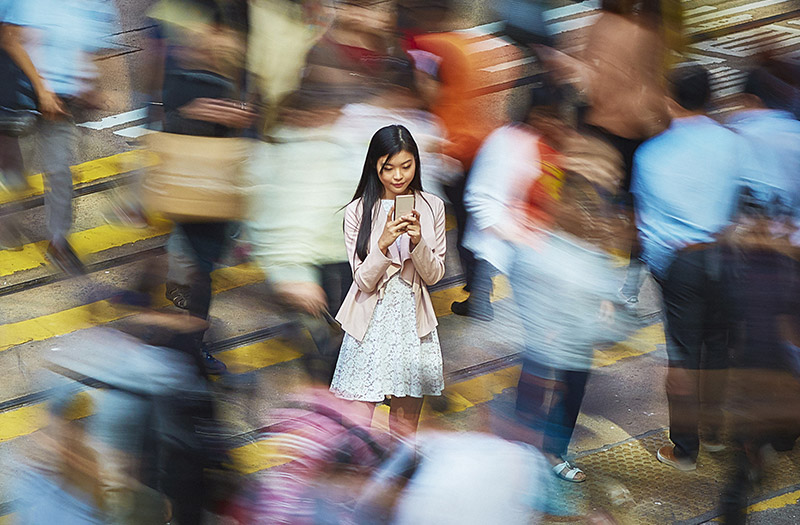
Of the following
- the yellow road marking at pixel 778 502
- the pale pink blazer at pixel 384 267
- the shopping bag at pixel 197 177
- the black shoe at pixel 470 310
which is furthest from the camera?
the black shoe at pixel 470 310

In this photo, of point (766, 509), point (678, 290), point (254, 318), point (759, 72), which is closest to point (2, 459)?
point (254, 318)

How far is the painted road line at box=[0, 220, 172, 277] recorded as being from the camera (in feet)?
21.3

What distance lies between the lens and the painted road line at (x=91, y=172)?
6.99 m

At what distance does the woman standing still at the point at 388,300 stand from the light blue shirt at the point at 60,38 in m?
2.35

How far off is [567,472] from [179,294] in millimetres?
2095

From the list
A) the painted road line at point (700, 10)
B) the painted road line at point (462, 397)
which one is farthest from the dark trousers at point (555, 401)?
the painted road line at point (700, 10)

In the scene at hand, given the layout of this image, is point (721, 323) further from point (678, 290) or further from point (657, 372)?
point (657, 372)

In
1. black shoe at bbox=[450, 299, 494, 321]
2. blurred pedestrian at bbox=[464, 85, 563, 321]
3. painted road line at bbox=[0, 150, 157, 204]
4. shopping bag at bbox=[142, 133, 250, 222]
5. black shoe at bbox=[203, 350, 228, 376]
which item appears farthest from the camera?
painted road line at bbox=[0, 150, 157, 204]

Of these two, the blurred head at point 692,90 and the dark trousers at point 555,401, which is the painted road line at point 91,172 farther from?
the blurred head at point 692,90

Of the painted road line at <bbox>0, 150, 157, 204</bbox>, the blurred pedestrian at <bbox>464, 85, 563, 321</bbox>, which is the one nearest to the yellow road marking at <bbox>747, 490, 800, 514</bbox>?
the blurred pedestrian at <bbox>464, 85, 563, 321</bbox>

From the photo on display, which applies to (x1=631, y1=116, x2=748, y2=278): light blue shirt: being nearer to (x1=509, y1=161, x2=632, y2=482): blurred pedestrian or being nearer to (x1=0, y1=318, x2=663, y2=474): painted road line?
(x1=509, y1=161, x2=632, y2=482): blurred pedestrian

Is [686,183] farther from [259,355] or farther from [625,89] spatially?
[259,355]

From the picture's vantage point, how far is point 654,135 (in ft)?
15.5

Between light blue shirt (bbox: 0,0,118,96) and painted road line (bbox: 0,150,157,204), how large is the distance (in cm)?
116
